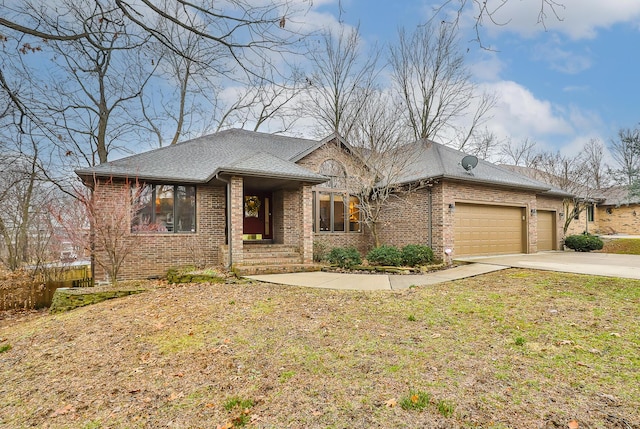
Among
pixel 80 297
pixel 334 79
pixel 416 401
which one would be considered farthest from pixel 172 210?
pixel 334 79

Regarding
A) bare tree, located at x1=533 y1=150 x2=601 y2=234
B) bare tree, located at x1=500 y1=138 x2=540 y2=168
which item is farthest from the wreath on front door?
bare tree, located at x1=500 y1=138 x2=540 y2=168

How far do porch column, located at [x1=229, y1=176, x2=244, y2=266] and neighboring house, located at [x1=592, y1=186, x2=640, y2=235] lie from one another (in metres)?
26.8

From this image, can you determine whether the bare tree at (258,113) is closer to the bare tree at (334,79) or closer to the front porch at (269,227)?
the bare tree at (334,79)

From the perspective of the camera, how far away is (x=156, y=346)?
15.9 feet

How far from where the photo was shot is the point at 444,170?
1238 cm

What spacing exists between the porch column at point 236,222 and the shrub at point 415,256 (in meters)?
5.22

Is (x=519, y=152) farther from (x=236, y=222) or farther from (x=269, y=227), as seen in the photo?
(x=236, y=222)

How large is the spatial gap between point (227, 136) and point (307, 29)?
38.0 ft

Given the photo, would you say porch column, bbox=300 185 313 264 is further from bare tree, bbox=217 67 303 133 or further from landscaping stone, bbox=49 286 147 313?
bare tree, bbox=217 67 303 133

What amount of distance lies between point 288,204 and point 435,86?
12.8m

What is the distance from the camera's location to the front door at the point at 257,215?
14281 mm

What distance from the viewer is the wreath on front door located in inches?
561

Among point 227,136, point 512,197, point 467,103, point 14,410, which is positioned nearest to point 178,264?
point 227,136

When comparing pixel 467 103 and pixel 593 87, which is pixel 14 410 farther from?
pixel 467 103
